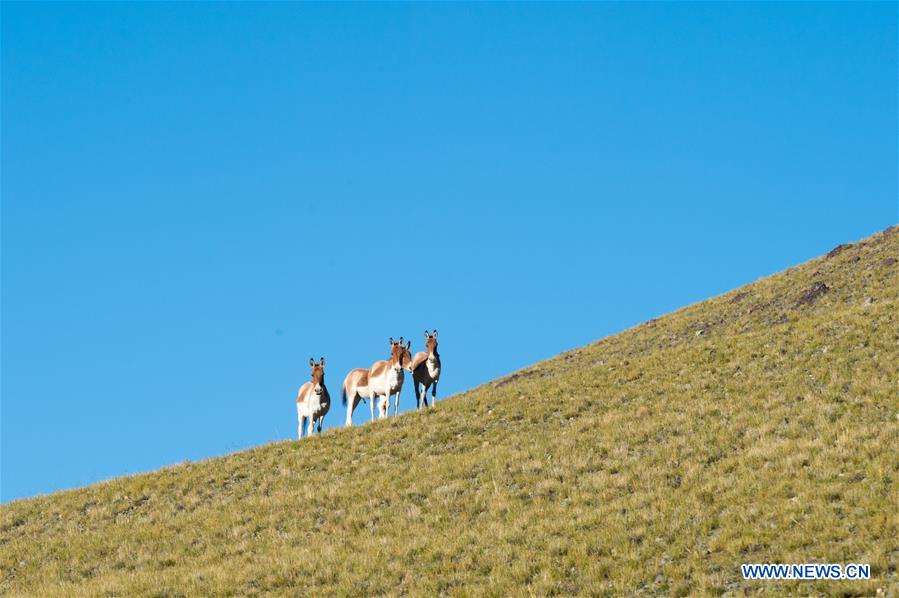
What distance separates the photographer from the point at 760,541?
661 inches

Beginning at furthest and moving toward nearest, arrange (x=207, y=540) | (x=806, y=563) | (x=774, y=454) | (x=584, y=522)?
1. (x=207, y=540)
2. (x=774, y=454)
3. (x=584, y=522)
4. (x=806, y=563)

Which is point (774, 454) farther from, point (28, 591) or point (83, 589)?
point (28, 591)

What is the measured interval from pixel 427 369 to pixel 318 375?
3.67 m

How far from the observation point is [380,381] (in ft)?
115

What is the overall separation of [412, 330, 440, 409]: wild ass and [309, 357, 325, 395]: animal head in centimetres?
307

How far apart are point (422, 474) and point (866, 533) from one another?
11.8 metres

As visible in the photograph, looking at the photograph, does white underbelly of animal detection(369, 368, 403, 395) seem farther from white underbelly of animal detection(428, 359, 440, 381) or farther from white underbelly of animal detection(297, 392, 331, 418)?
white underbelly of animal detection(297, 392, 331, 418)

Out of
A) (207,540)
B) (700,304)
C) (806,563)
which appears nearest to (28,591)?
(207,540)

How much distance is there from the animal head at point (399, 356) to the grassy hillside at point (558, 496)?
2.31 metres

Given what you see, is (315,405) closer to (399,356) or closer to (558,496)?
(399,356)

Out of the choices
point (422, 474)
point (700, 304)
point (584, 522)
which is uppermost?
point (700, 304)

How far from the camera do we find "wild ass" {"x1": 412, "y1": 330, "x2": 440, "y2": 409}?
3422cm

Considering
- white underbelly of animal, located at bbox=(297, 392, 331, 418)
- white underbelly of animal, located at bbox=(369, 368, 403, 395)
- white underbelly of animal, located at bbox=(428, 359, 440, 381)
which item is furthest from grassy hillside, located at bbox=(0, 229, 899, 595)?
white underbelly of animal, located at bbox=(297, 392, 331, 418)

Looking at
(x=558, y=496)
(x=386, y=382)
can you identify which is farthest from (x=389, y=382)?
(x=558, y=496)
